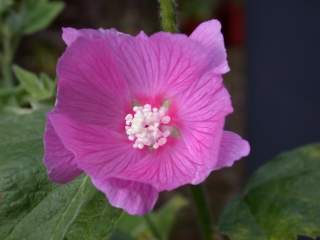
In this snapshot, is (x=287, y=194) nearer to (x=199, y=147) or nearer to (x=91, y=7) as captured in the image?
(x=199, y=147)

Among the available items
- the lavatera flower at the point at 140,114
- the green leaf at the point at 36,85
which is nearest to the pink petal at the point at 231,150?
the lavatera flower at the point at 140,114

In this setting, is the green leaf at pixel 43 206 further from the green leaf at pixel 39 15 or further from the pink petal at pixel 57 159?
the green leaf at pixel 39 15

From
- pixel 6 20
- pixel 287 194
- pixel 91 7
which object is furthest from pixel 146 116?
pixel 91 7

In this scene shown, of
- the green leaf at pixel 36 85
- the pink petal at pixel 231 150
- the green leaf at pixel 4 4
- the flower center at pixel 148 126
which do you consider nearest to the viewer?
the pink petal at pixel 231 150

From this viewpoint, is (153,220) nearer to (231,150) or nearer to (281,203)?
(281,203)

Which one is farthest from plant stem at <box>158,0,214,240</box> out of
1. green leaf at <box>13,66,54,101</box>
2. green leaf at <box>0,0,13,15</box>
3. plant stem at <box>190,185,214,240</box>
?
green leaf at <box>0,0,13,15</box>

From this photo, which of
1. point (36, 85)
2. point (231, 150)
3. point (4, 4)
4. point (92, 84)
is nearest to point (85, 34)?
point (92, 84)

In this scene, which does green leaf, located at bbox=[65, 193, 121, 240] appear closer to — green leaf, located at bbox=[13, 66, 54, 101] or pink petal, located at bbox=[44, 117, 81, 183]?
pink petal, located at bbox=[44, 117, 81, 183]
